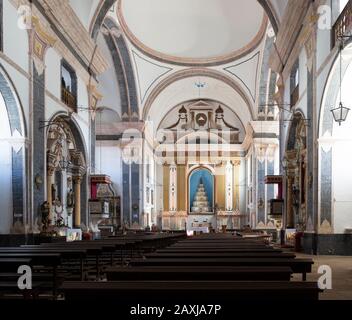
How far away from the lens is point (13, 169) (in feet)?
36.6

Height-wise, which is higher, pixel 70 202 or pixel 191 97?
pixel 191 97

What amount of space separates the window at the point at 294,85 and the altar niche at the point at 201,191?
61.9 ft

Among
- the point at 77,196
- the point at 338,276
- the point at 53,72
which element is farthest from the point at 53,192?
the point at 338,276

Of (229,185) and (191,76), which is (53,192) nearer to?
(191,76)

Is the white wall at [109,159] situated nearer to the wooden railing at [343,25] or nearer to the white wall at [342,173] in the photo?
the white wall at [342,173]

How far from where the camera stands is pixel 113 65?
24.2 meters

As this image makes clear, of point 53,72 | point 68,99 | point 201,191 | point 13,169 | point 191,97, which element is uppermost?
point 191,97

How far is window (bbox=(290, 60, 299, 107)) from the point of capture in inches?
606

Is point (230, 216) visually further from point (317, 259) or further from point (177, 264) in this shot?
point (177, 264)

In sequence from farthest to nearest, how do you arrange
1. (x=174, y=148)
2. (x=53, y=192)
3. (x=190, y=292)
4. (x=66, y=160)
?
(x=174, y=148) → (x=66, y=160) → (x=53, y=192) → (x=190, y=292)

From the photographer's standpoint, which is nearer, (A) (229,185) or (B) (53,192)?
(B) (53,192)

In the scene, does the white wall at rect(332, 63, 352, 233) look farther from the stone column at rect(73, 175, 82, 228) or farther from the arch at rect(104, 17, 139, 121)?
the arch at rect(104, 17, 139, 121)

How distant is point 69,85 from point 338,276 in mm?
10987

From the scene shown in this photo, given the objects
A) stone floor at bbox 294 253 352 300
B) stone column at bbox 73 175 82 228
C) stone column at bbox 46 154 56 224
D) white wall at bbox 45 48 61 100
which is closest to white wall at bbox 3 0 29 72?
white wall at bbox 45 48 61 100
